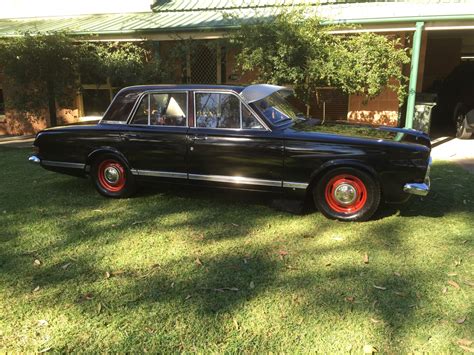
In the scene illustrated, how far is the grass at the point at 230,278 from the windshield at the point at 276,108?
1146 mm

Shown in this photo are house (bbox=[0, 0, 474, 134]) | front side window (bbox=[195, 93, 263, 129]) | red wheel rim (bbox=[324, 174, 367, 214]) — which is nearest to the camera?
red wheel rim (bbox=[324, 174, 367, 214])

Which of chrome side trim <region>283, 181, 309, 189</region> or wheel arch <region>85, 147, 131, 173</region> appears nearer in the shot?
chrome side trim <region>283, 181, 309, 189</region>

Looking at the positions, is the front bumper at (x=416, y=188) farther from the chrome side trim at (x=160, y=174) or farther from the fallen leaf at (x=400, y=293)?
the chrome side trim at (x=160, y=174)

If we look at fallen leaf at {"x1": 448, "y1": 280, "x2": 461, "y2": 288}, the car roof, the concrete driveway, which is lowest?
fallen leaf at {"x1": 448, "y1": 280, "x2": 461, "y2": 288}

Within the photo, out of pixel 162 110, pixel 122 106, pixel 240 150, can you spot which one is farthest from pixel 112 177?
pixel 240 150

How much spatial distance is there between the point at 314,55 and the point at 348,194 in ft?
15.7

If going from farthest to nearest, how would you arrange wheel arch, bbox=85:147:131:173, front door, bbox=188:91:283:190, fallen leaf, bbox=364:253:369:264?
wheel arch, bbox=85:147:131:173 < front door, bbox=188:91:283:190 < fallen leaf, bbox=364:253:369:264

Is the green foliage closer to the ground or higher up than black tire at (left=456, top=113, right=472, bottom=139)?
higher up

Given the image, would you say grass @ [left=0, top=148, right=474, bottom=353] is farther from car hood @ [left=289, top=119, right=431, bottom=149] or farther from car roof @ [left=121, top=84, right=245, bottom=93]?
car roof @ [left=121, top=84, right=245, bottom=93]

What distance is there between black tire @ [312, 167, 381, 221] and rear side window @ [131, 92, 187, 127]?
6.15 ft

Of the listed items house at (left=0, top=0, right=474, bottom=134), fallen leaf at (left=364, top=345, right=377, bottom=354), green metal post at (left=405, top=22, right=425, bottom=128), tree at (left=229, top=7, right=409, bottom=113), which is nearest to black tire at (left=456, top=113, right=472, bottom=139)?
house at (left=0, top=0, right=474, bottom=134)

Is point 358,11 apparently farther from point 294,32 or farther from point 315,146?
point 315,146

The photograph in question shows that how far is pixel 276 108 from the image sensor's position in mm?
5012

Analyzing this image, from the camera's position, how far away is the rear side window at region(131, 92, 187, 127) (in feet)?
16.6
